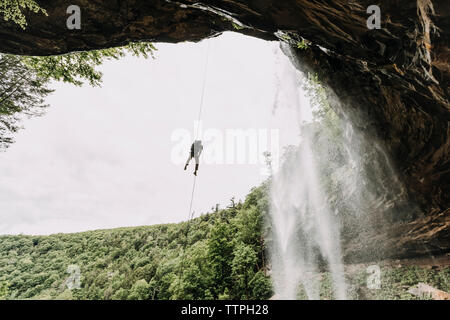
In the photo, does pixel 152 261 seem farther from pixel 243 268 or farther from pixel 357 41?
pixel 357 41

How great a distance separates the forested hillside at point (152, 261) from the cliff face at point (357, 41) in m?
14.6

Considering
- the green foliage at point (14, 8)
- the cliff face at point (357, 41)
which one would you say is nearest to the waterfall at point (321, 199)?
the cliff face at point (357, 41)

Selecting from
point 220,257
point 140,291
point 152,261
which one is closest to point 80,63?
point 220,257

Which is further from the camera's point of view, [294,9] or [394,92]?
[394,92]

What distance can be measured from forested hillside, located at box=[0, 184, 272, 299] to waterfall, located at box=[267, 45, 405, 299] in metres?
2.19

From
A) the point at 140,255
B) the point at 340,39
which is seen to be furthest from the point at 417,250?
the point at 140,255

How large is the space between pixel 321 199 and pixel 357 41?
14.0 meters

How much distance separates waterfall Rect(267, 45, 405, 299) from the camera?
1065cm

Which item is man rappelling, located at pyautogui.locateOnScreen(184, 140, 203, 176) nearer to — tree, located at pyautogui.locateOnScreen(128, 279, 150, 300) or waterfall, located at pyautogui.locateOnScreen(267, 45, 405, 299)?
waterfall, located at pyautogui.locateOnScreen(267, 45, 405, 299)

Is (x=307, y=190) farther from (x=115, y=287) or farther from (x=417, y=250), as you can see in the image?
(x=115, y=287)

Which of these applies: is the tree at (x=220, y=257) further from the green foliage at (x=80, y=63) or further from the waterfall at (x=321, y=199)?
the green foliage at (x=80, y=63)

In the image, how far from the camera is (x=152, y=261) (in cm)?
2681
